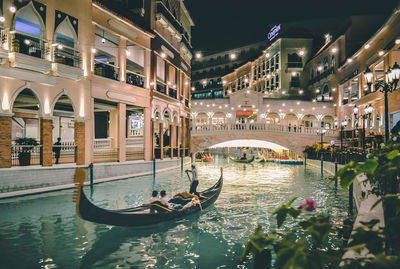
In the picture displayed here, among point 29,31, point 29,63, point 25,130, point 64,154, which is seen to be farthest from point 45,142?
point 25,130

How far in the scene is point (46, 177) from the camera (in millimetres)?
9945

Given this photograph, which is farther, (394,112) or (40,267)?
(394,112)

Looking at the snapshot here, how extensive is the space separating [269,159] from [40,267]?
83.2 feet

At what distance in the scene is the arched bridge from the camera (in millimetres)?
24453

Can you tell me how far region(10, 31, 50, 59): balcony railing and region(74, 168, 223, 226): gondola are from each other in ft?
22.5

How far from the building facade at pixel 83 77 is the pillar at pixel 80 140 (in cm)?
4

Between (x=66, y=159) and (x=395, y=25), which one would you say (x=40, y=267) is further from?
(x=395, y=25)

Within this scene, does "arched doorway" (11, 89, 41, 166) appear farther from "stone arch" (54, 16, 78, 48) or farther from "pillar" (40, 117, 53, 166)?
"stone arch" (54, 16, 78, 48)

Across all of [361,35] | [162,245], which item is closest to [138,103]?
[162,245]

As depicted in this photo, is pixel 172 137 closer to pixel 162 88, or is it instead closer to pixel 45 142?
pixel 162 88

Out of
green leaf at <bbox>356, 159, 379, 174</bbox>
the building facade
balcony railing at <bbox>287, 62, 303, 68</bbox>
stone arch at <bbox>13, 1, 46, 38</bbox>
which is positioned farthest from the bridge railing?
green leaf at <bbox>356, 159, 379, 174</bbox>

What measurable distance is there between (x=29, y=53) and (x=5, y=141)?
3.27m

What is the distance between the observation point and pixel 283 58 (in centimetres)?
3238

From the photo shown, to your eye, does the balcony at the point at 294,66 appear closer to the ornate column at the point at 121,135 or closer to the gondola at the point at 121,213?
the ornate column at the point at 121,135
